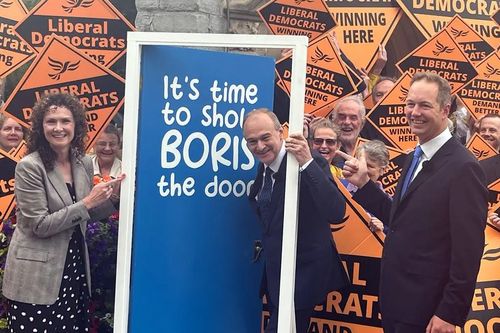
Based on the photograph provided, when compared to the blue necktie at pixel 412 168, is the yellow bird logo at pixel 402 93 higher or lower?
higher

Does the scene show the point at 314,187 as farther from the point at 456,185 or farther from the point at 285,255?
the point at 456,185

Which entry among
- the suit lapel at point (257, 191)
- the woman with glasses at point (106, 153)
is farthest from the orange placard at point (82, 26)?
the suit lapel at point (257, 191)

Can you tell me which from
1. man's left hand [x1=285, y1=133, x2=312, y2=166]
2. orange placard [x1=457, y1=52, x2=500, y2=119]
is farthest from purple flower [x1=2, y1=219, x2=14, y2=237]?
orange placard [x1=457, y1=52, x2=500, y2=119]

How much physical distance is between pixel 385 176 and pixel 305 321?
6.93 ft

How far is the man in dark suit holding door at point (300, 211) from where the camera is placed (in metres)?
3.32

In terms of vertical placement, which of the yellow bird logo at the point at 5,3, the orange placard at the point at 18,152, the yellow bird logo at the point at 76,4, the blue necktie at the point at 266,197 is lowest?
the blue necktie at the point at 266,197

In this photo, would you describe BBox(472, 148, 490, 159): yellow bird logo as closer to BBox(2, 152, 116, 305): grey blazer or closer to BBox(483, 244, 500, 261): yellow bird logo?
BBox(483, 244, 500, 261): yellow bird logo

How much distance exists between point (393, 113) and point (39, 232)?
10.9ft

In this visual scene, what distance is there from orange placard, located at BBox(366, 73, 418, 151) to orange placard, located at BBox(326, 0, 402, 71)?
2.19ft

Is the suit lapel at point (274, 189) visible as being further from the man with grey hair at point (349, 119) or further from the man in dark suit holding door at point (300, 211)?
the man with grey hair at point (349, 119)

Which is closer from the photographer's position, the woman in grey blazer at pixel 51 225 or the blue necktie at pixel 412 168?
the blue necktie at pixel 412 168

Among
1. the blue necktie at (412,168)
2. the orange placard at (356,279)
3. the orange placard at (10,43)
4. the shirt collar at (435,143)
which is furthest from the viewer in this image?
the orange placard at (10,43)

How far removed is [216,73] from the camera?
348cm

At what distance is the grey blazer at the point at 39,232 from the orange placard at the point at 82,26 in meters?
2.33
